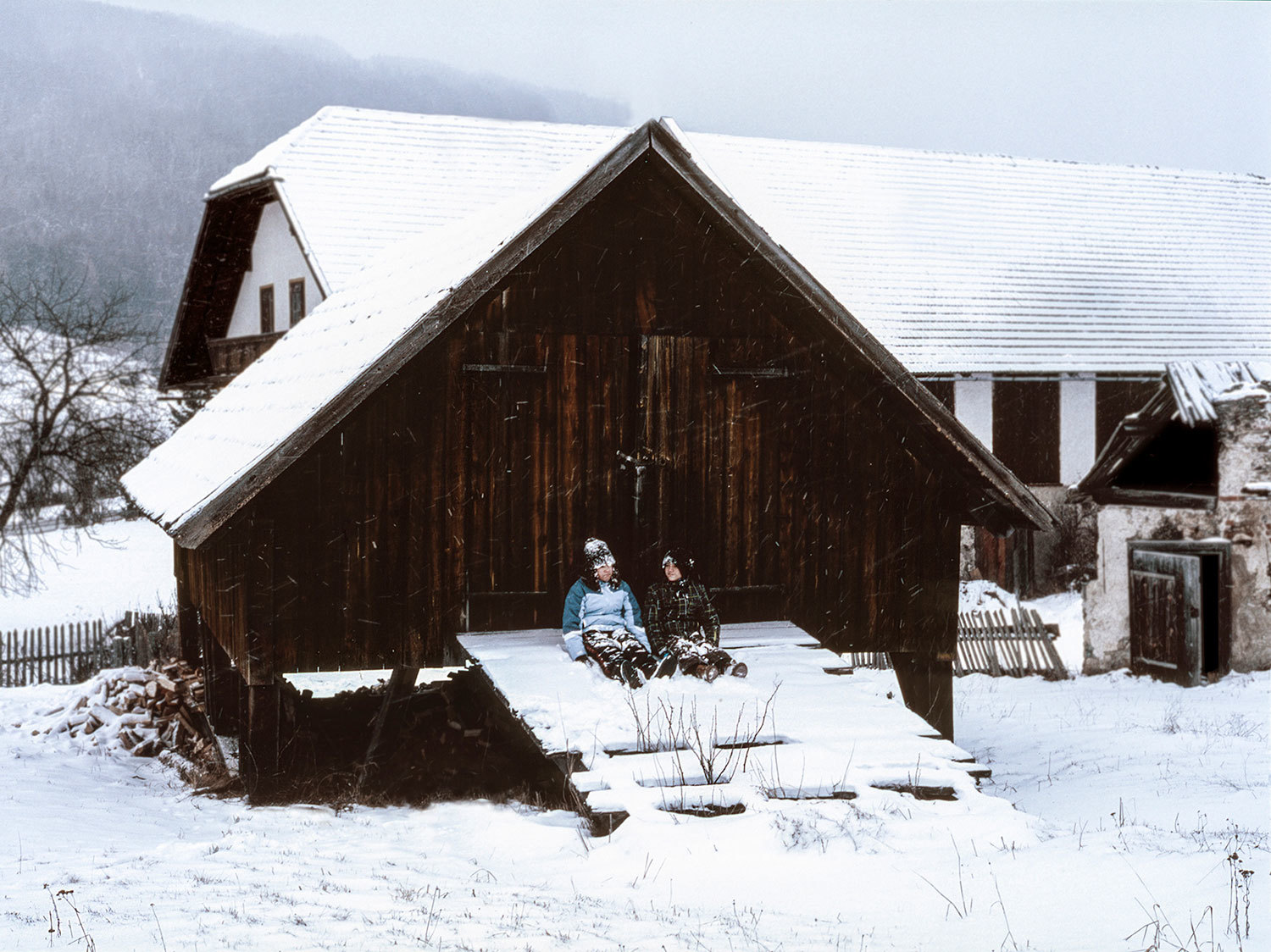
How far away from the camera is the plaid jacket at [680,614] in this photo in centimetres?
982

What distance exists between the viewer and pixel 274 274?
2494 centimetres

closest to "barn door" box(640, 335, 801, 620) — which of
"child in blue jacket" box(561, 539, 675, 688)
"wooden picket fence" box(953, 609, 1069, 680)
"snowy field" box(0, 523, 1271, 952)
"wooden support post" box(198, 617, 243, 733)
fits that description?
"child in blue jacket" box(561, 539, 675, 688)

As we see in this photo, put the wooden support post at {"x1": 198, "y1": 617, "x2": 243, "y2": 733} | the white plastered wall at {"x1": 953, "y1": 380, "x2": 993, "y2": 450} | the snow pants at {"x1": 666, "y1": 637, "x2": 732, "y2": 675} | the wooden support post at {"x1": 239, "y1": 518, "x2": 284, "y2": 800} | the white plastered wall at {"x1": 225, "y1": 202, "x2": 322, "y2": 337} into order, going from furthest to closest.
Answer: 1. the white plastered wall at {"x1": 953, "y1": 380, "x2": 993, "y2": 450}
2. the white plastered wall at {"x1": 225, "y1": 202, "x2": 322, "y2": 337}
3. the wooden support post at {"x1": 198, "y1": 617, "x2": 243, "y2": 733}
4. the wooden support post at {"x1": 239, "y1": 518, "x2": 284, "y2": 800}
5. the snow pants at {"x1": 666, "y1": 637, "x2": 732, "y2": 675}

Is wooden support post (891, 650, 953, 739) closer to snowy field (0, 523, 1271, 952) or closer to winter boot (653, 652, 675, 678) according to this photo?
snowy field (0, 523, 1271, 952)

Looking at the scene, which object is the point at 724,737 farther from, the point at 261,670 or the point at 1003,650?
the point at 1003,650

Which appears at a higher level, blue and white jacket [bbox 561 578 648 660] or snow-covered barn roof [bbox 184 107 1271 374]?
snow-covered barn roof [bbox 184 107 1271 374]

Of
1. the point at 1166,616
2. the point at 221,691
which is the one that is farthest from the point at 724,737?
the point at 1166,616

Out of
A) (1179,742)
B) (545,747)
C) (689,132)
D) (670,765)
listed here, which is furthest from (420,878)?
(689,132)

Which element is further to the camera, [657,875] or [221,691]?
[221,691]

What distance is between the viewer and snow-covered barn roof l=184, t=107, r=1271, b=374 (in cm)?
2345

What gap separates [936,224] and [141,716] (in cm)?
2031

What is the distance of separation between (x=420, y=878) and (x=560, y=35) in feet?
20.2

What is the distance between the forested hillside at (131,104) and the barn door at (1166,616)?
601 inches

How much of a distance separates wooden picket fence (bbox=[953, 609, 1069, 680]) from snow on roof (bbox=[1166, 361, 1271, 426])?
470 centimetres
